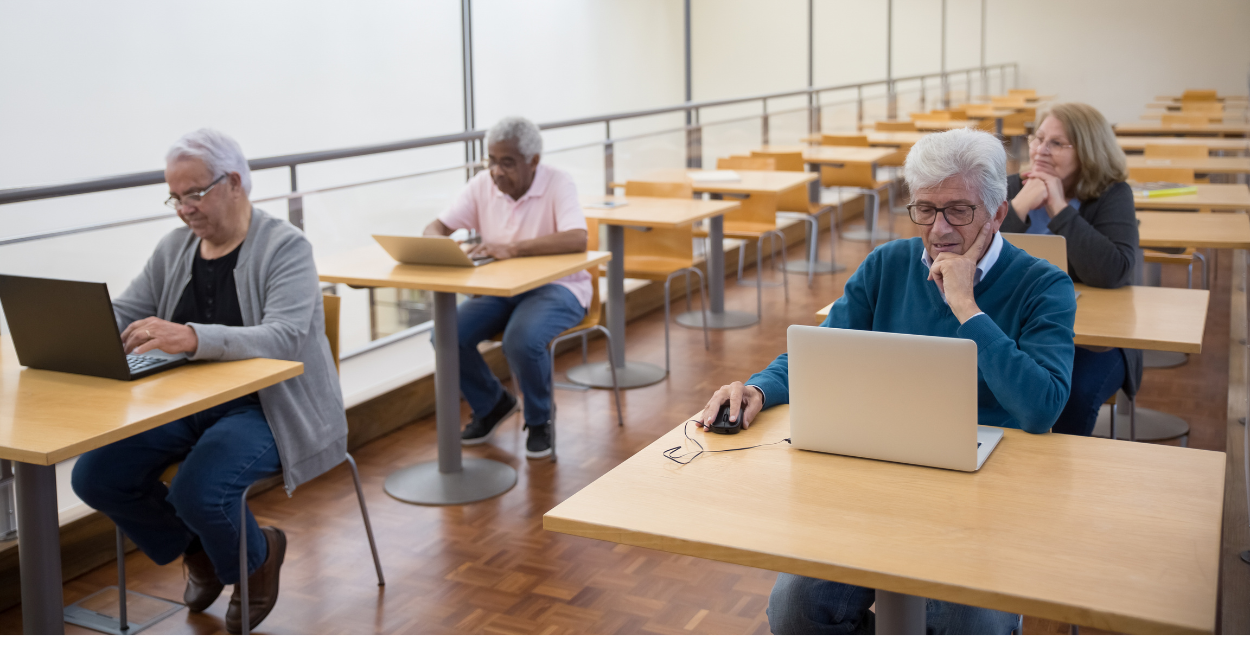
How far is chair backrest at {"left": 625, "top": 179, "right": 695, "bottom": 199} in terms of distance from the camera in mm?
4992

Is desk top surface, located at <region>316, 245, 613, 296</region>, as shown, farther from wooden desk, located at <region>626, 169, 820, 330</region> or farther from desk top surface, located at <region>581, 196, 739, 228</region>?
wooden desk, located at <region>626, 169, 820, 330</region>

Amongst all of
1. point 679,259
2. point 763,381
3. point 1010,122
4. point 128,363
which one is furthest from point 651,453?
point 1010,122

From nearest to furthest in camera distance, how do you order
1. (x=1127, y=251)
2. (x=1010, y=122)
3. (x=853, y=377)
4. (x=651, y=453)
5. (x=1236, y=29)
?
(x=853, y=377) < (x=651, y=453) < (x=1127, y=251) < (x=1010, y=122) < (x=1236, y=29)

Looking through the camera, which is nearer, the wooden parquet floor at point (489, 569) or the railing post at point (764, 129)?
the wooden parquet floor at point (489, 569)

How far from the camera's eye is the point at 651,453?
1.70 m

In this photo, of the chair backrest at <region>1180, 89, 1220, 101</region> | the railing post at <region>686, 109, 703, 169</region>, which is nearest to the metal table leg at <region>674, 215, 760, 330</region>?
the railing post at <region>686, 109, 703, 169</region>

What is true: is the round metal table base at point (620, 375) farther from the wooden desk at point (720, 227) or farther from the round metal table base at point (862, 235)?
the round metal table base at point (862, 235)

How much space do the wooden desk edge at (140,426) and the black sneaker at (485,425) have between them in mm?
1608

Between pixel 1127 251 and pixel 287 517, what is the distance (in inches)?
98.7

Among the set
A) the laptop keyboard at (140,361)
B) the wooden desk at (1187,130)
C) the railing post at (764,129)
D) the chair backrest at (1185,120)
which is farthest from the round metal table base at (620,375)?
the chair backrest at (1185,120)

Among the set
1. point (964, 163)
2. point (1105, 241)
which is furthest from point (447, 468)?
point (964, 163)

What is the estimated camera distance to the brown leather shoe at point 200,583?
8.64 feet

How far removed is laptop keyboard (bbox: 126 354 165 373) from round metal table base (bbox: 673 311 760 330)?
349 centimetres

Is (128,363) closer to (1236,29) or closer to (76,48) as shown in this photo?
(76,48)
